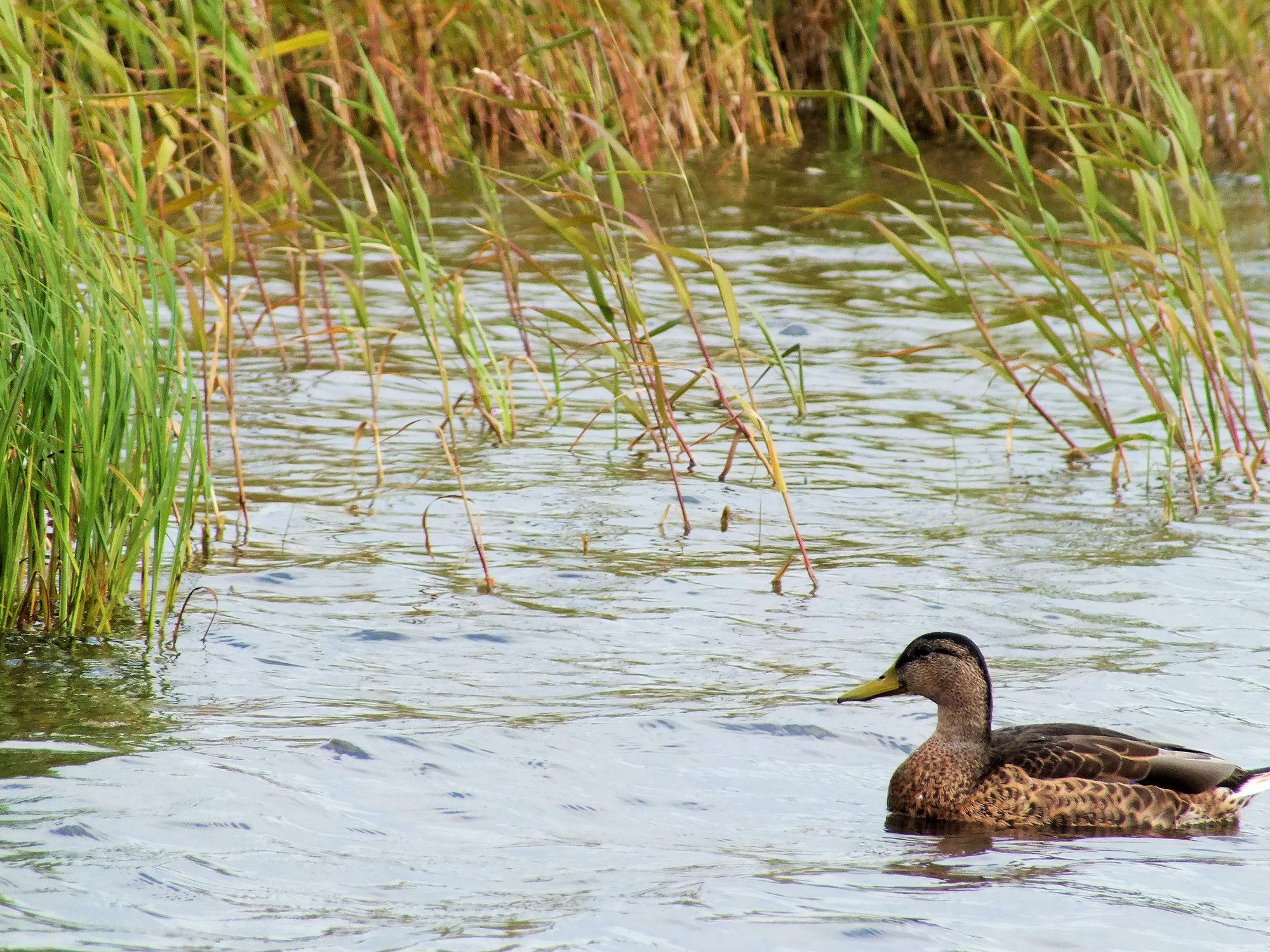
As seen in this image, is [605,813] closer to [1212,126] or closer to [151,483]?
[151,483]

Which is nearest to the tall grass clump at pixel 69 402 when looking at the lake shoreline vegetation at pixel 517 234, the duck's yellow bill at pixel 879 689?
the lake shoreline vegetation at pixel 517 234

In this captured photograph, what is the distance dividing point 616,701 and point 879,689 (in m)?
0.73

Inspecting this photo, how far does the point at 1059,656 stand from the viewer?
550cm

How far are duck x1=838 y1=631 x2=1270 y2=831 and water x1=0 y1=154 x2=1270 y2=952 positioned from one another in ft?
0.27

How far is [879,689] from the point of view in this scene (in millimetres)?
4730

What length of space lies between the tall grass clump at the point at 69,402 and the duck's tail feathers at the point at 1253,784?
2.80 metres

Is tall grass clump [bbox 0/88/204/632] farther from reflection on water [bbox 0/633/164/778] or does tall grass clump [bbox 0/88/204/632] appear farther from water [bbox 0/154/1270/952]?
water [bbox 0/154/1270/952]

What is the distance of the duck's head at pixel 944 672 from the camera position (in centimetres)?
463

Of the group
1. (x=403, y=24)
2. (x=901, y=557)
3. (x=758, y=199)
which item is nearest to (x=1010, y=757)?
(x=901, y=557)

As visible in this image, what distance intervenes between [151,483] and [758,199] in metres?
8.80

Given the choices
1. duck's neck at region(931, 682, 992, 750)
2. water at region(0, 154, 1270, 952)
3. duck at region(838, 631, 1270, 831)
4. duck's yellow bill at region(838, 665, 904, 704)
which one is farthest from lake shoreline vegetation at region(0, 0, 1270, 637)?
duck at region(838, 631, 1270, 831)

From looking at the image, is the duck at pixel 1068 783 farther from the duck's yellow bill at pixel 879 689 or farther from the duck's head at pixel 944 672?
the duck's yellow bill at pixel 879 689

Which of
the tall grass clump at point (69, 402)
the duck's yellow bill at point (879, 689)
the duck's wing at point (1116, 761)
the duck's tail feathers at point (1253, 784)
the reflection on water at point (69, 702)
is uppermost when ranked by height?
the tall grass clump at point (69, 402)

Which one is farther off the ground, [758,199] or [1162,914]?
[758,199]
